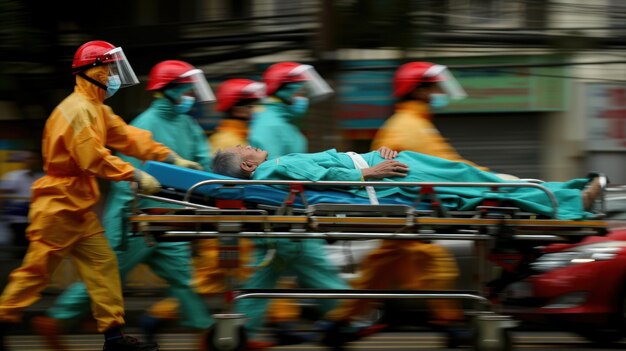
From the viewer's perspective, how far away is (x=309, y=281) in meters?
6.55

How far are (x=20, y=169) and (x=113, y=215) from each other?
3177 millimetres

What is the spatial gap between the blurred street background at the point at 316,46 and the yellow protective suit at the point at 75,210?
61.5 inches

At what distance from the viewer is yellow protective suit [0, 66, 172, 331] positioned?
235 inches

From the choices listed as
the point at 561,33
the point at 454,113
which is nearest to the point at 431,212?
the point at 561,33

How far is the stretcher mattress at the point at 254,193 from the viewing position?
598 centimetres

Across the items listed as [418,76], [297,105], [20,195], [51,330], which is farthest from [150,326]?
[20,195]

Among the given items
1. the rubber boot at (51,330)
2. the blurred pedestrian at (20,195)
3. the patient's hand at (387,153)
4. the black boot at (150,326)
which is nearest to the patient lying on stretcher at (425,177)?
the patient's hand at (387,153)

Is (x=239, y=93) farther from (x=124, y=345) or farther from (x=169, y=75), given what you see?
(x=124, y=345)

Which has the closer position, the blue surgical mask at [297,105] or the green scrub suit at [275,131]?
the green scrub suit at [275,131]

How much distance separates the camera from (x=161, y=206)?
626 centimetres

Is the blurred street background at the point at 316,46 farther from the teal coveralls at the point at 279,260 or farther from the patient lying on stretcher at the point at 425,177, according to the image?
the patient lying on stretcher at the point at 425,177

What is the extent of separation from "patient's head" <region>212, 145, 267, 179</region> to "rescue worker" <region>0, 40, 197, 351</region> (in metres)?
0.63

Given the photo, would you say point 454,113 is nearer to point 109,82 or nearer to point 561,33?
point 561,33

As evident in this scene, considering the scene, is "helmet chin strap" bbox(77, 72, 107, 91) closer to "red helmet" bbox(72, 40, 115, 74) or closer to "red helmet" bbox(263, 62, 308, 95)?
"red helmet" bbox(72, 40, 115, 74)
